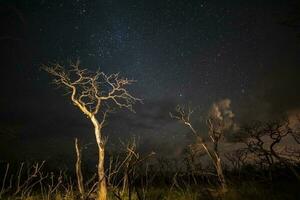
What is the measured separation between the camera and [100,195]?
10.7 meters

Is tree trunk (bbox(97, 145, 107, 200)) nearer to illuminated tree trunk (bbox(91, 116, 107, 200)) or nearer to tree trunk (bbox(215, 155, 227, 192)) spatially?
illuminated tree trunk (bbox(91, 116, 107, 200))

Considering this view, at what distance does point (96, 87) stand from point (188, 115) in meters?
9.53

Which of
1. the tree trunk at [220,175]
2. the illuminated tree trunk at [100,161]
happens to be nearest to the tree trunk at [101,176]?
the illuminated tree trunk at [100,161]

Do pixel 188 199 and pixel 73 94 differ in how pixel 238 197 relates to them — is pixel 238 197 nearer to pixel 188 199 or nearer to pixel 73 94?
pixel 188 199

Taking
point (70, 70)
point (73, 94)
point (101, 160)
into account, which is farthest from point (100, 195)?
point (70, 70)

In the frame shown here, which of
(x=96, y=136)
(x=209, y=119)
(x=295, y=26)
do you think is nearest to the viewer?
(x=295, y=26)

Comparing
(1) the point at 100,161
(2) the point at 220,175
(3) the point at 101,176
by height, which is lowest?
(2) the point at 220,175

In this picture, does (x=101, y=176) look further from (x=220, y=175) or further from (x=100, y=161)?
(x=220, y=175)

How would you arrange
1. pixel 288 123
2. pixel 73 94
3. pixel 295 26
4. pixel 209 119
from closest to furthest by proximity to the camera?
pixel 295 26 → pixel 73 94 → pixel 209 119 → pixel 288 123

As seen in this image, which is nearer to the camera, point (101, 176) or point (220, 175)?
point (101, 176)

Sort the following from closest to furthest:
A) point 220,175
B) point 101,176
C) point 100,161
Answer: point 101,176 < point 100,161 < point 220,175

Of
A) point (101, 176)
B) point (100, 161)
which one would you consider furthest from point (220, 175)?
point (101, 176)

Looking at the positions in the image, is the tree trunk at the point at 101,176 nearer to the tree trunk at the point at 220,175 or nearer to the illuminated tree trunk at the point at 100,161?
the illuminated tree trunk at the point at 100,161

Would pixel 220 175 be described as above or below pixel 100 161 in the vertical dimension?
below
